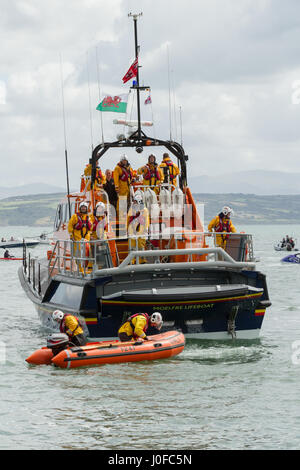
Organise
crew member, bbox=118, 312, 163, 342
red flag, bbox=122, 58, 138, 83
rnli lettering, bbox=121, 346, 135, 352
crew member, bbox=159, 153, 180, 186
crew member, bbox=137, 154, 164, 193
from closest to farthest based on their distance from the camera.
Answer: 1. rnli lettering, bbox=121, 346, 135, 352
2. crew member, bbox=118, 312, 163, 342
3. red flag, bbox=122, 58, 138, 83
4. crew member, bbox=137, 154, 164, 193
5. crew member, bbox=159, 153, 180, 186

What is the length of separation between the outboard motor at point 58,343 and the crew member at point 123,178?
5.65 metres

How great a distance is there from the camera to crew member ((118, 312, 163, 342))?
15711 millimetres

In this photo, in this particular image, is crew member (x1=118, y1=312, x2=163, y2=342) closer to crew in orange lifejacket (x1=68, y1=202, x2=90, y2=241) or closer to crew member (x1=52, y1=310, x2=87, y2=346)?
crew member (x1=52, y1=310, x2=87, y2=346)

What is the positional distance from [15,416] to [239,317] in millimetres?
6834

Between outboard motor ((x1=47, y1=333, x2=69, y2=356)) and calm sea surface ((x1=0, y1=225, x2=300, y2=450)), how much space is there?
44 centimetres

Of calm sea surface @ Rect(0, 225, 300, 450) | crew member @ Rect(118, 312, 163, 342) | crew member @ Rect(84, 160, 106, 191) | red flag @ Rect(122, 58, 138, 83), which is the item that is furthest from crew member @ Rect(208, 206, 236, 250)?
red flag @ Rect(122, 58, 138, 83)

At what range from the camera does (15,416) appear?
1223 centimetres

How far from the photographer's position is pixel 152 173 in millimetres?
20578

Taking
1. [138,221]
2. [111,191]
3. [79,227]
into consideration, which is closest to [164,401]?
[138,221]

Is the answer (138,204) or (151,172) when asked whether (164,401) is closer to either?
(138,204)

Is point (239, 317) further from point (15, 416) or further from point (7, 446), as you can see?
point (7, 446)

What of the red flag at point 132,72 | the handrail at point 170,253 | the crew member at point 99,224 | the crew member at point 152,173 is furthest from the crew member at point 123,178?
the handrail at point 170,253

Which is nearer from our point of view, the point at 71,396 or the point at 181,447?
the point at 181,447

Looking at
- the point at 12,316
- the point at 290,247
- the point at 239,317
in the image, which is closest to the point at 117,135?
the point at 239,317
